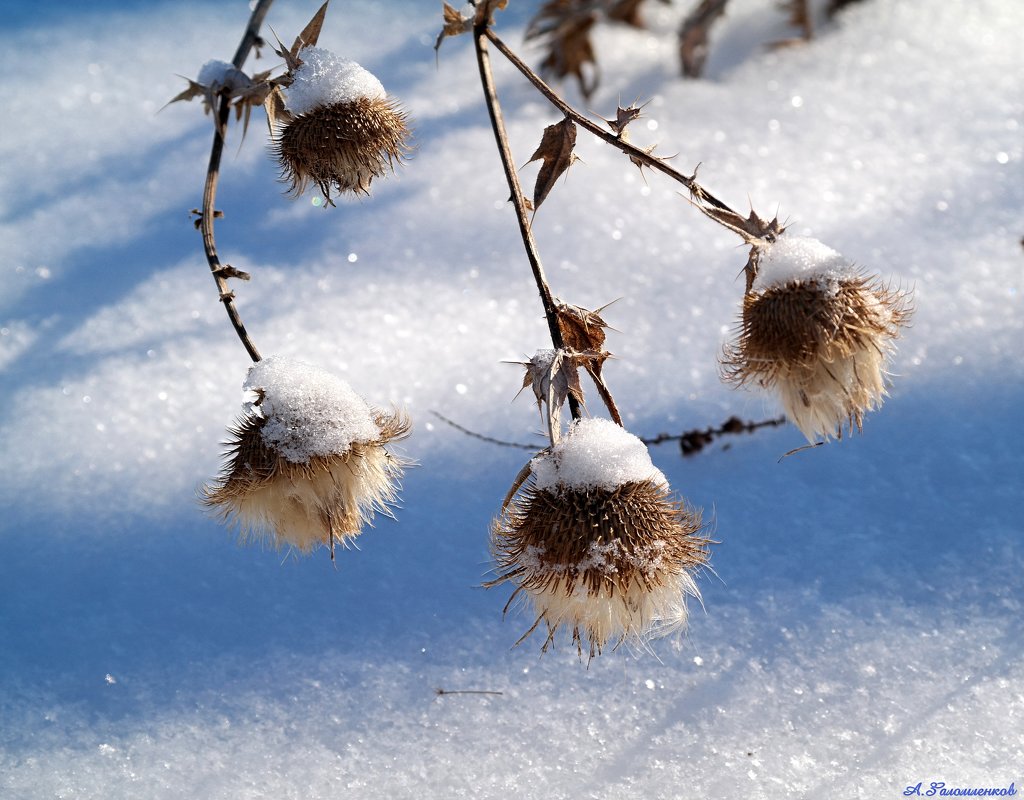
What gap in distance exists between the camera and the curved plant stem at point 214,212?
124 centimetres

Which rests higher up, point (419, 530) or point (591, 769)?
point (419, 530)

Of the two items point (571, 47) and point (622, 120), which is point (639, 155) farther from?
point (571, 47)

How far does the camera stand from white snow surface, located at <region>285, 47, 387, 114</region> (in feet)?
4.27

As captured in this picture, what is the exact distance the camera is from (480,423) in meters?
1.64

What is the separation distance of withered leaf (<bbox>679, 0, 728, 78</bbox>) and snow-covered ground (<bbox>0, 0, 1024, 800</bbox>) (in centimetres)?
5

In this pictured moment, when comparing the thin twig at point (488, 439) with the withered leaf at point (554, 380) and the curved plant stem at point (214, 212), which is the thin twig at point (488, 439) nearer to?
the curved plant stem at point (214, 212)

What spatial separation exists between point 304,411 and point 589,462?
→ 0.33 meters

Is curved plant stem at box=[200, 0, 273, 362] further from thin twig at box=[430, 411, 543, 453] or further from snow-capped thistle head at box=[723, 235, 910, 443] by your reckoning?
snow-capped thistle head at box=[723, 235, 910, 443]

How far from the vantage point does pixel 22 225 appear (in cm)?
201

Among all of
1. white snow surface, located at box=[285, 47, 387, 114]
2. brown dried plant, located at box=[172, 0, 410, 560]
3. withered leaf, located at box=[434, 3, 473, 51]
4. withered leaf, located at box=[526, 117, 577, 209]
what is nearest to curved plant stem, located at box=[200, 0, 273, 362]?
brown dried plant, located at box=[172, 0, 410, 560]

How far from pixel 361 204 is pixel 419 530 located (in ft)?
2.69

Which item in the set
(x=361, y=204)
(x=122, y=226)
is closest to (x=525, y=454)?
(x=361, y=204)

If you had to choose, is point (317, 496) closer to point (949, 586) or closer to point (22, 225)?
point (949, 586)

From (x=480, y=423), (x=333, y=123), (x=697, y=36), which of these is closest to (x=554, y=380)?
(x=333, y=123)
